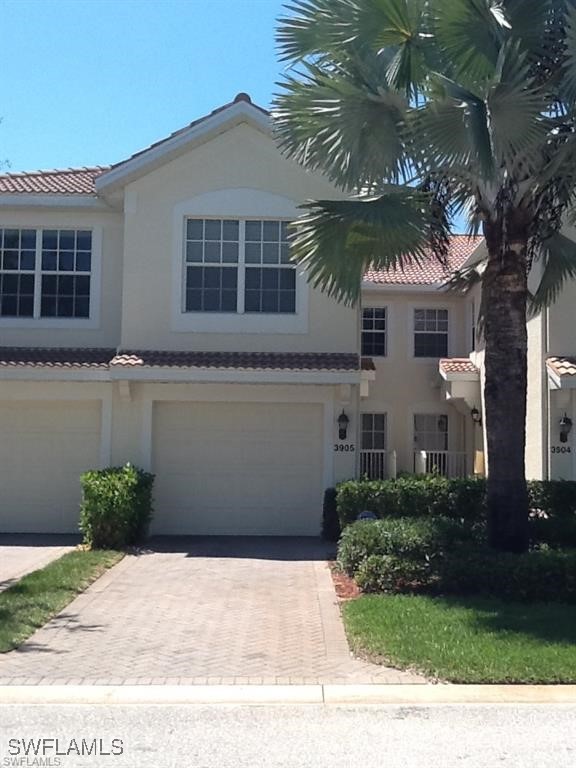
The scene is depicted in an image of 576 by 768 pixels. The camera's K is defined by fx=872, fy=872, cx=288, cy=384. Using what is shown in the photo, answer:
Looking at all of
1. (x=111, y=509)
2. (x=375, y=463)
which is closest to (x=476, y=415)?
(x=375, y=463)

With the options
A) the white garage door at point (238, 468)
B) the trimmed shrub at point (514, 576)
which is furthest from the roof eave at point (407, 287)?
the trimmed shrub at point (514, 576)

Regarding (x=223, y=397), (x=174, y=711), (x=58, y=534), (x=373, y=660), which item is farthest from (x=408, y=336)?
(x=174, y=711)

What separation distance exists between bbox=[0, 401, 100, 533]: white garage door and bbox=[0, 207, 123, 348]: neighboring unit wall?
1.29 metres

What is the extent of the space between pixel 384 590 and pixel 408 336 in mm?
12193

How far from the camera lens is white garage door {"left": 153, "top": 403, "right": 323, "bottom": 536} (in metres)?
15.4

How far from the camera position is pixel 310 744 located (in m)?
5.73

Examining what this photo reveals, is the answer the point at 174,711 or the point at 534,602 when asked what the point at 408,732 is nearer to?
the point at 174,711

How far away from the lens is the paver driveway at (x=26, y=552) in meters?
11.9

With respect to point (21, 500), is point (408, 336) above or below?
above

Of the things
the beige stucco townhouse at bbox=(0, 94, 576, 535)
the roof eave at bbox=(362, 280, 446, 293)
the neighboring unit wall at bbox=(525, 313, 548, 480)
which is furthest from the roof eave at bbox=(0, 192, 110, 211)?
the neighboring unit wall at bbox=(525, 313, 548, 480)

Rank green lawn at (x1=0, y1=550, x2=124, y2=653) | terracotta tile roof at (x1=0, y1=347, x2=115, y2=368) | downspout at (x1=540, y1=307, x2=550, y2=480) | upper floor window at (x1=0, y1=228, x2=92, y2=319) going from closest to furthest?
green lawn at (x1=0, y1=550, x2=124, y2=653)
terracotta tile roof at (x1=0, y1=347, x2=115, y2=368)
downspout at (x1=540, y1=307, x2=550, y2=480)
upper floor window at (x1=0, y1=228, x2=92, y2=319)

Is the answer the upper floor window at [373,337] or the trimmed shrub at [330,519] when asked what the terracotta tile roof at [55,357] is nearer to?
the trimmed shrub at [330,519]

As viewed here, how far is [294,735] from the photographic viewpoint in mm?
5895

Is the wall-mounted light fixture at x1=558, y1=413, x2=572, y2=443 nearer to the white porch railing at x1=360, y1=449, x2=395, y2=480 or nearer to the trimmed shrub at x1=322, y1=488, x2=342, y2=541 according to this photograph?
the trimmed shrub at x1=322, y1=488, x2=342, y2=541
